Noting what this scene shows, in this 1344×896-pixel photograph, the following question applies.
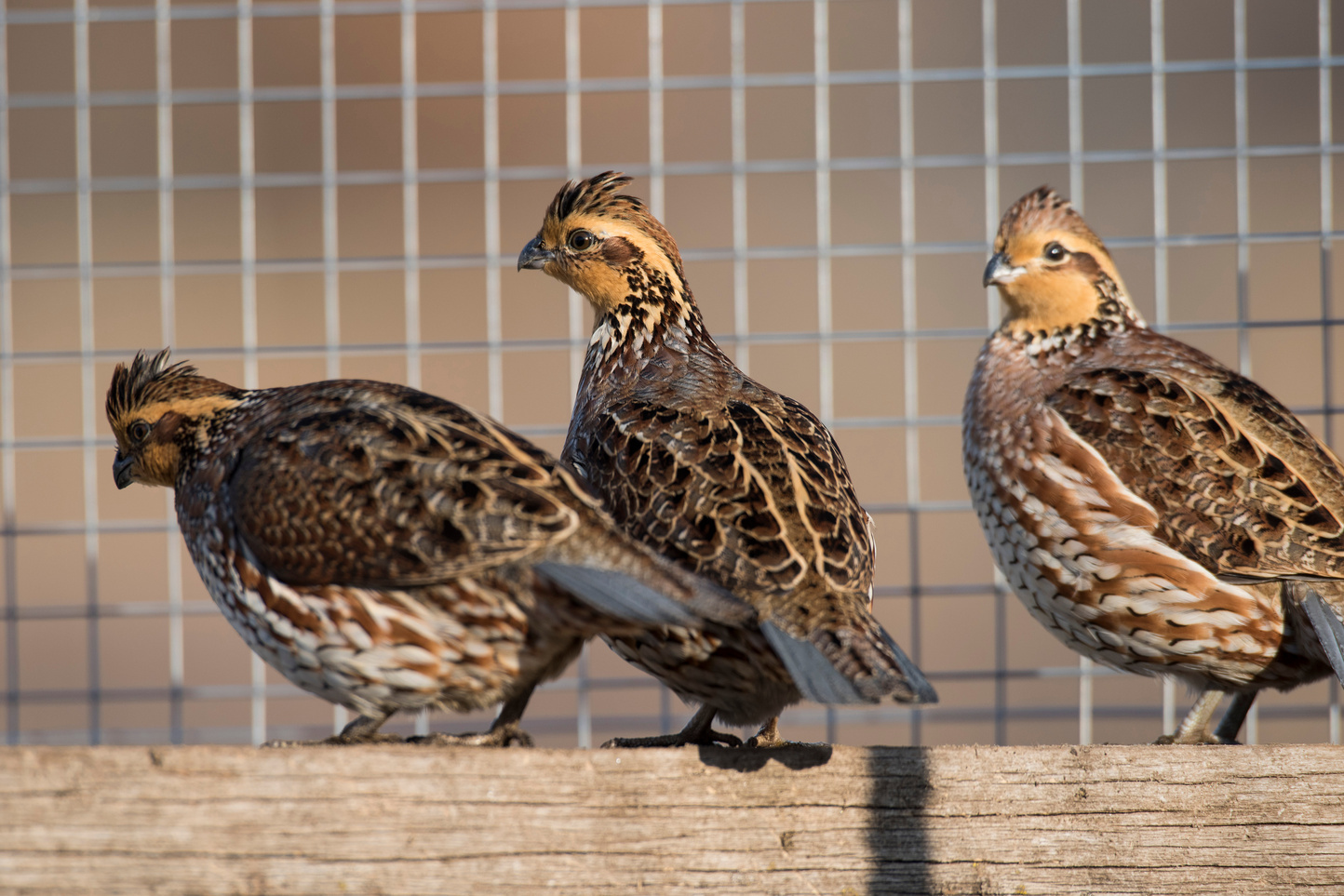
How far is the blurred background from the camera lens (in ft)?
15.2

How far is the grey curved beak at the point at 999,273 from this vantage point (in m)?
3.97

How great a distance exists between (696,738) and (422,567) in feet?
2.84

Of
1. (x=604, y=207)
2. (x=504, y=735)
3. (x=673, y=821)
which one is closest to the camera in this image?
(x=673, y=821)

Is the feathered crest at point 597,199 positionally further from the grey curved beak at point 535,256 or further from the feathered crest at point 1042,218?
the feathered crest at point 1042,218

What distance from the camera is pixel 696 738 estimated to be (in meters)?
2.95

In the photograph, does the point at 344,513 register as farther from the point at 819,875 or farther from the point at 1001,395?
the point at 1001,395

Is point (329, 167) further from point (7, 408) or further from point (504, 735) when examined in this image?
point (504, 735)

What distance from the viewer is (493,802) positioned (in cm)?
219

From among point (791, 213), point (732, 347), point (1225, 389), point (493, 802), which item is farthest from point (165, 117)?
point (1225, 389)

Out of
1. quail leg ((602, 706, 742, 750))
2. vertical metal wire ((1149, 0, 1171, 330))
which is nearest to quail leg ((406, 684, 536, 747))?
quail leg ((602, 706, 742, 750))

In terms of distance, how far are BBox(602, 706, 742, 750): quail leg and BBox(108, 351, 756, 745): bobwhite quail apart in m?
0.42

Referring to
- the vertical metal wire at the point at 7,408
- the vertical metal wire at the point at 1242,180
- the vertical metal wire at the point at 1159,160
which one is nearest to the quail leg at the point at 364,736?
the vertical metal wire at the point at 7,408

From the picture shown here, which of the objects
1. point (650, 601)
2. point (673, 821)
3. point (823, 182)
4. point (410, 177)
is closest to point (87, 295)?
point (410, 177)

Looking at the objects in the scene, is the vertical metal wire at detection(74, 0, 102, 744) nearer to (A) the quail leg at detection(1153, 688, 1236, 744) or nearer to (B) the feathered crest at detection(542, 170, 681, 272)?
Result: (B) the feathered crest at detection(542, 170, 681, 272)
